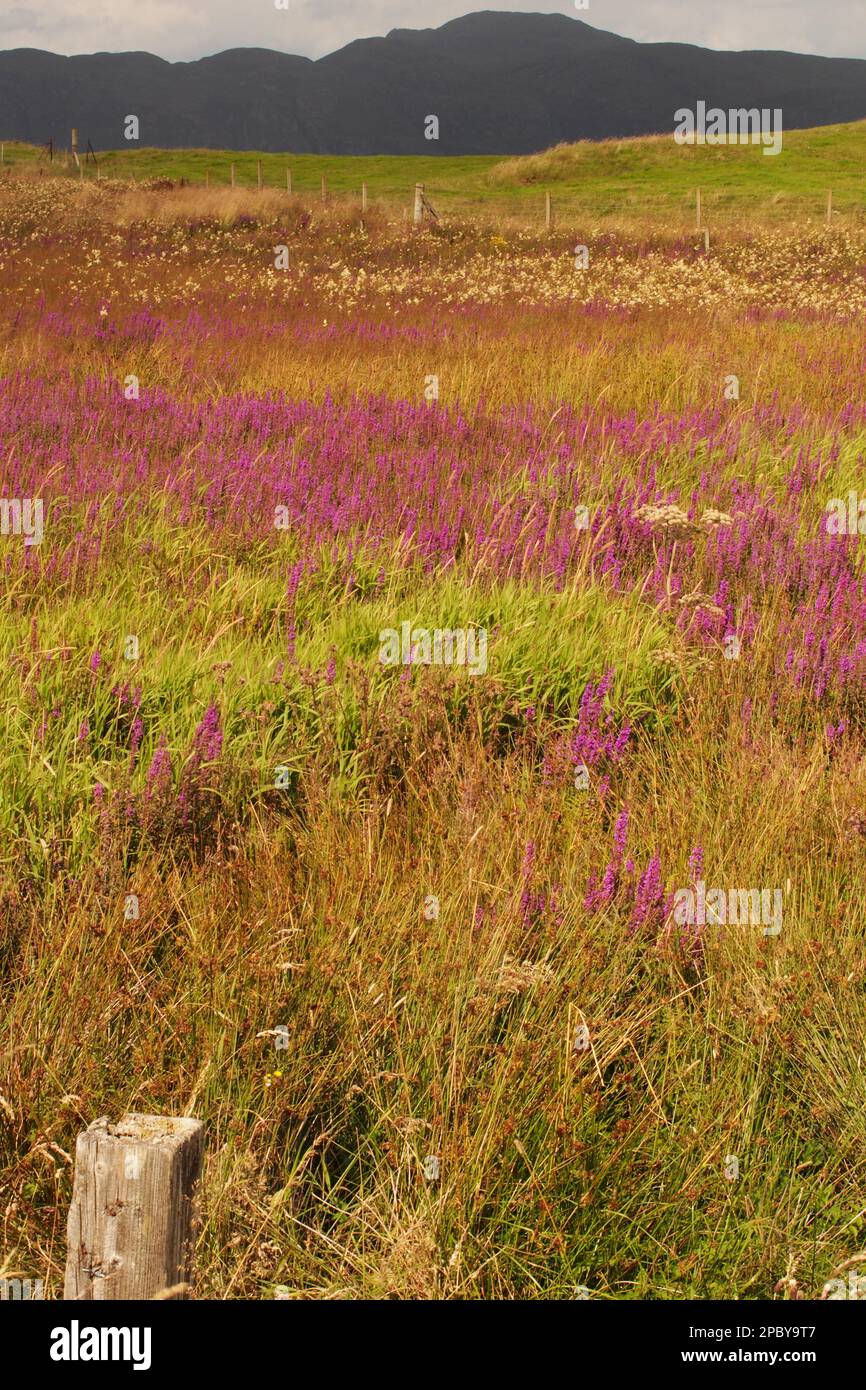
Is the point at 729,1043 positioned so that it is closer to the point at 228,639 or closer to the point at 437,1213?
the point at 437,1213

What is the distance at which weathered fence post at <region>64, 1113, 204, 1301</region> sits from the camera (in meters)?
1.39

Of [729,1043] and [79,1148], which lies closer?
[79,1148]

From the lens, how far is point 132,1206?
1400 millimetres

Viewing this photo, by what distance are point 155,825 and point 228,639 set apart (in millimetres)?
1165

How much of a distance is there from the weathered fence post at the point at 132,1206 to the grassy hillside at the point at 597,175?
1350 inches

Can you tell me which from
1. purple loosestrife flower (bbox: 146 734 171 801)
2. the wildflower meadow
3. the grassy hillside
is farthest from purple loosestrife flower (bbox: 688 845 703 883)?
the grassy hillside

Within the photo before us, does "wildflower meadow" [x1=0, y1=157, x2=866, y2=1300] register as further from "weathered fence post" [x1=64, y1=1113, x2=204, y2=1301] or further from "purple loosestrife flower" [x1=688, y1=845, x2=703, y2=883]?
"weathered fence post" [x1=64, y1=1113, x2=204, y2=1301]

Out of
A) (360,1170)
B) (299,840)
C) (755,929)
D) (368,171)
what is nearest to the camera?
(360,1170)

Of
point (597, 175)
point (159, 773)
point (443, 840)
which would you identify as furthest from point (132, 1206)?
point (597, 175)

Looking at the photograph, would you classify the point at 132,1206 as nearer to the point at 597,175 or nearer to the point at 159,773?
the point at 159,773

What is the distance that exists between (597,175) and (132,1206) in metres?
52.7

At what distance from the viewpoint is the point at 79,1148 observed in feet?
4.64

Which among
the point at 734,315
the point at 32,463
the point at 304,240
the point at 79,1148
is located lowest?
the point at 79,1148

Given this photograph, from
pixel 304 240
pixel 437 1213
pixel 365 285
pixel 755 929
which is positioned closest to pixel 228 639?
pixel 755 929
